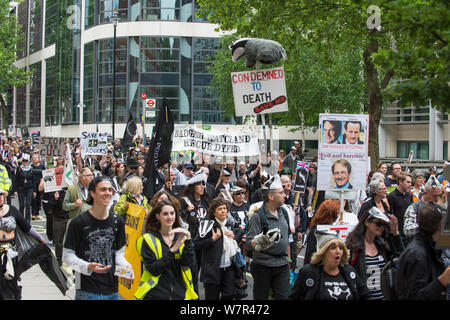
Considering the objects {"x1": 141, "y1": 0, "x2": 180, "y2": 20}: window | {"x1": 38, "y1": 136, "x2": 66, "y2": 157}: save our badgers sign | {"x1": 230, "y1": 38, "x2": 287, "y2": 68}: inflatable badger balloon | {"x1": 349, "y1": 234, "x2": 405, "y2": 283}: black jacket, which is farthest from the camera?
{"x1": 141, "y1": 0, "x2": 180, "y2": 20}: window

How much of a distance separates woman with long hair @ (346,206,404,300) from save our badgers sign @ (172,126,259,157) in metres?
7.87

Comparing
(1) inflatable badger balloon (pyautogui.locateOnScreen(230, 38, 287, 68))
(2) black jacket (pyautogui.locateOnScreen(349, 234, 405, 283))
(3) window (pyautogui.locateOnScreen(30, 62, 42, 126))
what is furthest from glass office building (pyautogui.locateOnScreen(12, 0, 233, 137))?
(2) black jacket (pyautogui.locateOnScreen(349, 234, 405, 283))

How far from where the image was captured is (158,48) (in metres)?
49.7

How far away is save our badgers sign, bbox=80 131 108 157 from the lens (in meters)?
19.7

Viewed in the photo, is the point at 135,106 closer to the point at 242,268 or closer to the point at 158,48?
the point at 158,48

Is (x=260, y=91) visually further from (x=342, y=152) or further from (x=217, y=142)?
(x=217, y=142)

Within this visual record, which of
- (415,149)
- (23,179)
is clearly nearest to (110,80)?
(415,149)

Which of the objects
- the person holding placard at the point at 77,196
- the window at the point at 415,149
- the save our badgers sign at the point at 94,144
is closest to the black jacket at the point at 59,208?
the person holding placard at the point at 77,196

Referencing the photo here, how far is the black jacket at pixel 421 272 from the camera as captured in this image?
4.53 m

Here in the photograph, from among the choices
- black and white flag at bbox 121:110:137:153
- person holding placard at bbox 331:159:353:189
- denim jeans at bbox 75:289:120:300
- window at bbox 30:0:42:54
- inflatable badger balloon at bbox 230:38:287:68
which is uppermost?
window at bbox 30:0:42:54

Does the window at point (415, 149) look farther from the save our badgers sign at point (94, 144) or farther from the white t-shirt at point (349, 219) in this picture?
the white t-shirt at point (349, 219)

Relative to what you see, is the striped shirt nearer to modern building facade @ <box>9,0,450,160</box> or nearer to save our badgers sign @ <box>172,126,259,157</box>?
save our badgers sign @ <box>172,126,259,157</box>

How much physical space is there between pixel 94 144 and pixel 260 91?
35.1 ft

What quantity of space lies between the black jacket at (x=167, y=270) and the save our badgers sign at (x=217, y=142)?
28.3 feet
